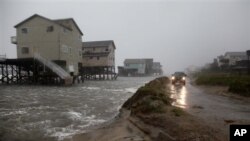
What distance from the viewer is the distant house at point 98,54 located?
2283 inches

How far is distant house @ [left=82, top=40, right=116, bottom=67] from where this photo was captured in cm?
5800

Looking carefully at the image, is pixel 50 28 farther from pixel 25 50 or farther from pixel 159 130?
pixel 159 130

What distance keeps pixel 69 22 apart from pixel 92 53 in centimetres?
1986

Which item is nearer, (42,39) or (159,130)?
(159,130)

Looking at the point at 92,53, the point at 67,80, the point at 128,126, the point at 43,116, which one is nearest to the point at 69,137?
the point at 128,126

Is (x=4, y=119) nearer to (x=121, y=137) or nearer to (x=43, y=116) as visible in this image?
(x=43, y=116)

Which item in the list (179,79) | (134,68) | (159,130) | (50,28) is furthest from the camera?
(134,68)

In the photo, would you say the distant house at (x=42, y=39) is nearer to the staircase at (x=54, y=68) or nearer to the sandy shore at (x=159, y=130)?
the staircase at (x=54, y=68)

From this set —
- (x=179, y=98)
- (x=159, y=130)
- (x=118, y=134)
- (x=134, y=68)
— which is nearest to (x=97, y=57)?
(x=134, y=68)

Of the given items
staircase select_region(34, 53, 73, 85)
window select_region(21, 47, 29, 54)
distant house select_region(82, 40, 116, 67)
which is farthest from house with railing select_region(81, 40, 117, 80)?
staircase select_region(34, 53, 73, 85)

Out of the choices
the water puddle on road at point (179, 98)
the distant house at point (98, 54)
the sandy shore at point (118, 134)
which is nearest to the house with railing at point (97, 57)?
the distant house at point (98, 54)

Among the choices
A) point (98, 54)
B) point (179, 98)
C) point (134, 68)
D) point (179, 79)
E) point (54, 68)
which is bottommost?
point (179, 98)

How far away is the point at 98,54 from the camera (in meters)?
58.9

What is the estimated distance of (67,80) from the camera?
112ft
